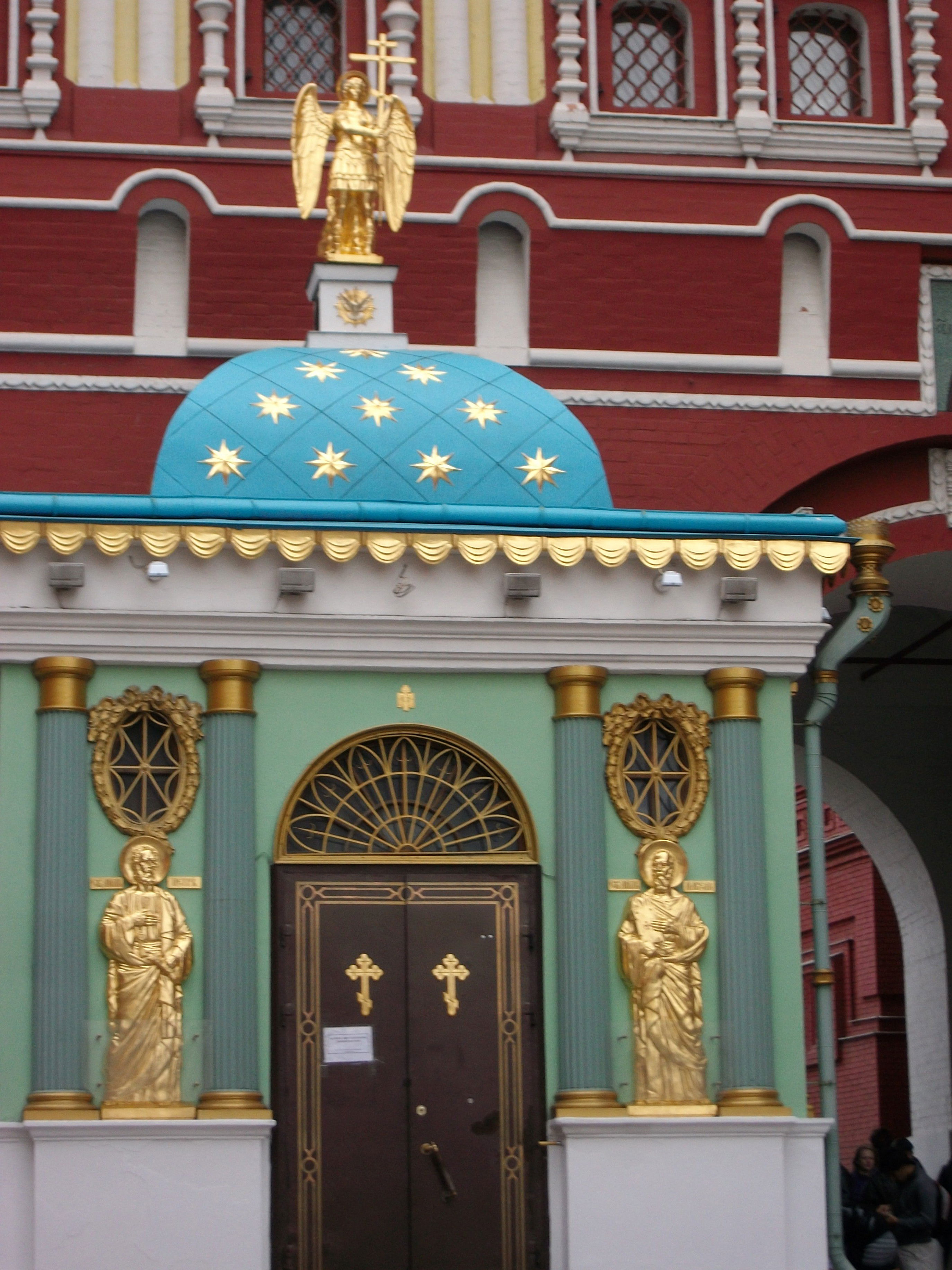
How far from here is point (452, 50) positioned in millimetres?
20453

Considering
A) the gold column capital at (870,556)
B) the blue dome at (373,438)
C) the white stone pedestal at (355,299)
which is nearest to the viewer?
the blue dome at (373,438)

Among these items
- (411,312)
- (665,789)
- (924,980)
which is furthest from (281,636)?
(924,980)

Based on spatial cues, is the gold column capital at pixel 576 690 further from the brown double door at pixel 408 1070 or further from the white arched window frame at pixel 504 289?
the white arched window frame at pixel 504 289

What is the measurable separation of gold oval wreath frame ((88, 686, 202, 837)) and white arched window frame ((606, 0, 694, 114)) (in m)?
8.75

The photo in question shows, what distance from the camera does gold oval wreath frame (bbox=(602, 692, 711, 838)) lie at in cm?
1425

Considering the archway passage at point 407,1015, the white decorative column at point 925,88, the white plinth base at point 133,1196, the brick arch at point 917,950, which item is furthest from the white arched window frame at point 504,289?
the white plinth base at point 133,1196

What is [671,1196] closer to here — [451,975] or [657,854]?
[451,975]

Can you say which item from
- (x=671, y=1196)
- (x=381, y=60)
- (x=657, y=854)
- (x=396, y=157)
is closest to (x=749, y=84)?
(x=381, y=60)

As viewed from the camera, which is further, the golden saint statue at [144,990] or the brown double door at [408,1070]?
the brown double door at [408,1070]

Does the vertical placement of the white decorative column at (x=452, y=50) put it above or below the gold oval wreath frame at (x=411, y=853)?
above

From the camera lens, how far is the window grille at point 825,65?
2109 centimetres

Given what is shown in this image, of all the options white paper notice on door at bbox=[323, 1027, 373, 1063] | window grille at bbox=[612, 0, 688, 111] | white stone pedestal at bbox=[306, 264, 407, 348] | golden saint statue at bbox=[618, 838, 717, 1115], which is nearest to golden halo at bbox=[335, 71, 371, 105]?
white stone pedestal at bbox=[306, 264, 407, 348]

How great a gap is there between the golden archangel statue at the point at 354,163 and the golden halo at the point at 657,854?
16.7 ft

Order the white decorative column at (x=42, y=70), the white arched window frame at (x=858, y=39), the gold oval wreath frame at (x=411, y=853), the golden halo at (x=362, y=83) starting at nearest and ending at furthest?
1. the gold oval wreath frame at (x=411, y=853)
2. the golden halo at (x=362, y=83)
3. the white decorative column at (x=42, y=70)
4. the white arched window frame at (x=858, y=39)
